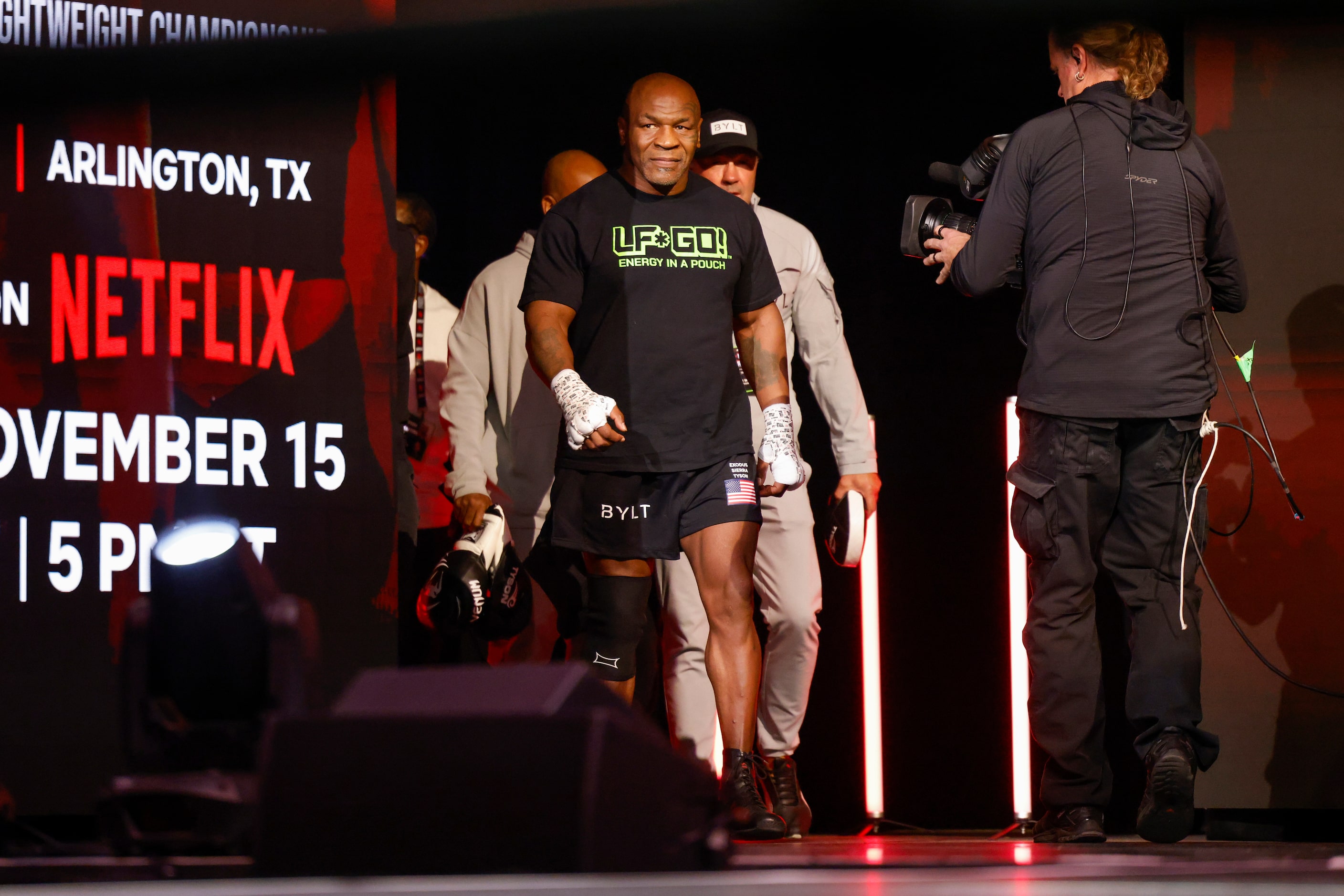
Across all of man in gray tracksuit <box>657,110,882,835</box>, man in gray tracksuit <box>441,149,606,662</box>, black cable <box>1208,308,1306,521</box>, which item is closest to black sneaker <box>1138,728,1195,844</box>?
black cable <box>1208,308,1306,521</box>

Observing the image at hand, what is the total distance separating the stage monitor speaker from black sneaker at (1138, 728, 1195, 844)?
1.90 meters

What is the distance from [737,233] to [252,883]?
8.18 feet

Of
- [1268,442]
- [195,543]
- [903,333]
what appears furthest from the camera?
[903,333]

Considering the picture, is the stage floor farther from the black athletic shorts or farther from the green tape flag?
the green tape flag

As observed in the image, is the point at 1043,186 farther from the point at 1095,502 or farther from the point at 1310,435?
the point at 1310,435

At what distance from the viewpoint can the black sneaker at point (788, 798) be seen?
425 centimetres

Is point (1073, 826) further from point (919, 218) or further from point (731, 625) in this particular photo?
point (919, 218)

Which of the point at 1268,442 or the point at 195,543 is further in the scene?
the point at 1268,442

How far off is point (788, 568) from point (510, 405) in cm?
101

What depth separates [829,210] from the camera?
559 centimetres

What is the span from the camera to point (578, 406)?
141 inches

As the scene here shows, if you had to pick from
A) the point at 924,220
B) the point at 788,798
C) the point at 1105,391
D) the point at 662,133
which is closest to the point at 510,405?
the point at 662,133

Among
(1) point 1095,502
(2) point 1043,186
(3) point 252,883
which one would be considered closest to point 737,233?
(2) point 1043,186

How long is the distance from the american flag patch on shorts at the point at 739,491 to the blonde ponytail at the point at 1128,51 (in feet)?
4.07
